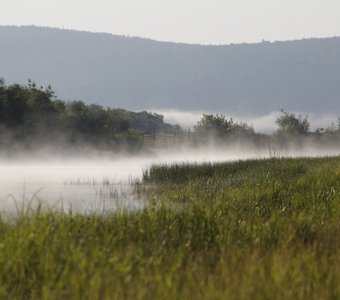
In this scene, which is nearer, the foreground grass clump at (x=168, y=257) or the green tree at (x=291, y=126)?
the foreground grass clump at (x=168, y=257)

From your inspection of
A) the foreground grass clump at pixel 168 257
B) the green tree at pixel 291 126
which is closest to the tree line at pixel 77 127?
the green tree at pixel 291 126

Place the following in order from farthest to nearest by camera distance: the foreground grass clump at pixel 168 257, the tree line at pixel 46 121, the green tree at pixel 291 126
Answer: the green tree at pixel 291 126 → the tree line at pixel 46 121 → the foreground grass clump at pixel 168 257

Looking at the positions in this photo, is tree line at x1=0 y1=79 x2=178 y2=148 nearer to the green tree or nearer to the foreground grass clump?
the green tree

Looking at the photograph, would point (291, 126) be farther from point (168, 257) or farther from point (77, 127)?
point (168, 257)

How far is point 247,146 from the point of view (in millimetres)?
109750

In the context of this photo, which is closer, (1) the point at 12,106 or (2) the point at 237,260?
(2) the point at 237,260

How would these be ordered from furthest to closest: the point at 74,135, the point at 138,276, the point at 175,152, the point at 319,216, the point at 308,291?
the point at 175,152 → the point at 74,135 → the point at 319,216 → the point at 138,276 → the point at 308,291

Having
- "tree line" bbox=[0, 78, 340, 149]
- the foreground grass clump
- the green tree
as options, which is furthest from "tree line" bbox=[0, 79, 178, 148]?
the foreground grass clump

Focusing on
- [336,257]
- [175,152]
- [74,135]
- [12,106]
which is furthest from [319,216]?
Answer: [175,152]

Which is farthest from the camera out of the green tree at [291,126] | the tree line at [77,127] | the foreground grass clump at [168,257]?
the green tree at [291,126]

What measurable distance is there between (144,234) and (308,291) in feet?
10.5

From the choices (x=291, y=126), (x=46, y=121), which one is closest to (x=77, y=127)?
(x=46, y=121)

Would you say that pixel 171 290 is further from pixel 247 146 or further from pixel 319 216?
pixel 247 146

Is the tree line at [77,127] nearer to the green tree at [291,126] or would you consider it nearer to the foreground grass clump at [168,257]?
the green tree at [291,126]
